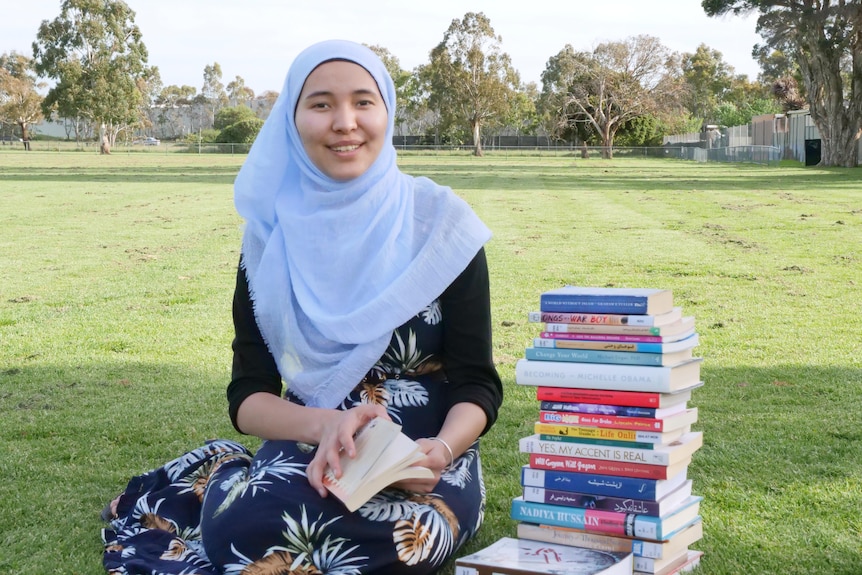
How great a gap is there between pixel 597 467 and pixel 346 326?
31.5 inches

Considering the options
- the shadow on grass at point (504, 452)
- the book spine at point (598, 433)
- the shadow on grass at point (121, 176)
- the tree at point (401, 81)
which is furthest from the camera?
the tree at point (401, 81)

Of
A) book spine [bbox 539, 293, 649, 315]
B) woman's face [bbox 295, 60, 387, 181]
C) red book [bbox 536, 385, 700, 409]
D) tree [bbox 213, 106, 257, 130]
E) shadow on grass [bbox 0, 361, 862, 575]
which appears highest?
tree [bbox 213, 106, 257, 130]

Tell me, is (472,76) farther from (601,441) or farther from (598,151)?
(601,441)

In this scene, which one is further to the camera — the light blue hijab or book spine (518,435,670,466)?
the light blue hijab

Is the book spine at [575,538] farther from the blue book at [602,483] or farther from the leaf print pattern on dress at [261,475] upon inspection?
the leaf print pattern on dress at [261,475]

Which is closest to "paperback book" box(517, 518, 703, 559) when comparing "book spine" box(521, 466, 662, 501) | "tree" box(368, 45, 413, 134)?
"book spine" box(521, 466, 662, 501)

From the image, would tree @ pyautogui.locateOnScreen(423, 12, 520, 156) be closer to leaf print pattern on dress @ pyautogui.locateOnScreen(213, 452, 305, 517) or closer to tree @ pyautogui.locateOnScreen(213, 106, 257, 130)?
tree @ pyautogui.locateOnScreen(213, 106, 257, 130)

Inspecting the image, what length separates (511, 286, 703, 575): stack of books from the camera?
9.14ft

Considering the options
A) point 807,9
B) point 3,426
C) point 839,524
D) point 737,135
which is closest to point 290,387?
point 839,524

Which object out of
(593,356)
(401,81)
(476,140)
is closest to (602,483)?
(593,356)

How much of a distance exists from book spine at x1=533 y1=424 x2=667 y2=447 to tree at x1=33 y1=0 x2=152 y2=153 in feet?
194

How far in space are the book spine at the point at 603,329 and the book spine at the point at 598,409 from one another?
0.17m

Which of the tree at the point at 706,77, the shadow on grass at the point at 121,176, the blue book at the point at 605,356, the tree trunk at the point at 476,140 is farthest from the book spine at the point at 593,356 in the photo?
the tree at the point at 706,77

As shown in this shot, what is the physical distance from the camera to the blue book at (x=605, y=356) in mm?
2799
